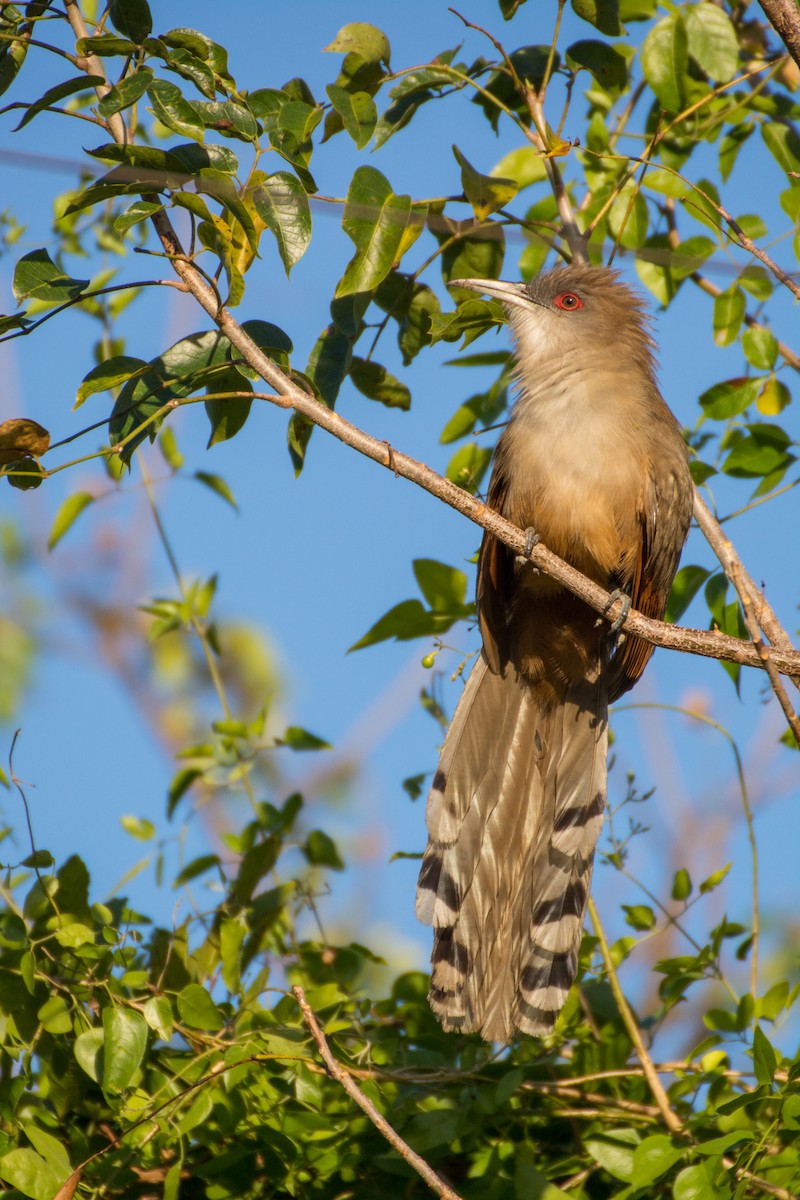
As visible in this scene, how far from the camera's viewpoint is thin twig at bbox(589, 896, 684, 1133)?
3025 mm

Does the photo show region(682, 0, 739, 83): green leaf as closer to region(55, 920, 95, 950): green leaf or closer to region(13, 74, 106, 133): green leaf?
region(13, 74, 106, 133): green leaf

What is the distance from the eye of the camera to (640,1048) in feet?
10.0

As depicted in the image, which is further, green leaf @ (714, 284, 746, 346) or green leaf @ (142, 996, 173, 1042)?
green leaf @ (714, 284, 746, 346)

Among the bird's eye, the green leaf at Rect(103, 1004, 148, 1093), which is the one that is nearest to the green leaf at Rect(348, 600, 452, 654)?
the green leaf at Rect(103, 1004, 148, 1093)

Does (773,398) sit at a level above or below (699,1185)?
above

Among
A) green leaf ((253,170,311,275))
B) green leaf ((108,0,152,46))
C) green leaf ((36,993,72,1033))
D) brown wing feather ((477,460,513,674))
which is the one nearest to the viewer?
green leaf ((253,170,311,275))

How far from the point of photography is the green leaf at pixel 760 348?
3533 mm

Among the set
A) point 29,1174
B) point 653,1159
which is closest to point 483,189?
point 653,1159

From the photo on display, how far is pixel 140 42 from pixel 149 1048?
2304mm

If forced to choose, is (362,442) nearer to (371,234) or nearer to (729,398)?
(371,234)

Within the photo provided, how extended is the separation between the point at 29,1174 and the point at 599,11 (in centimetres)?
321

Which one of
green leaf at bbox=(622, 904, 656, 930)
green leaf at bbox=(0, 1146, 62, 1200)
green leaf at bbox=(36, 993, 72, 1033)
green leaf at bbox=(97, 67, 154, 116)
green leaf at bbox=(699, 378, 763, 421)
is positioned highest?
green leaf at bbox=(699, 378, 763, 421)

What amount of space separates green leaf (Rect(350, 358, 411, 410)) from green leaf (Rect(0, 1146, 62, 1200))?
2058 mm

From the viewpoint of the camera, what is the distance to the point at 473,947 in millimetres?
3516
